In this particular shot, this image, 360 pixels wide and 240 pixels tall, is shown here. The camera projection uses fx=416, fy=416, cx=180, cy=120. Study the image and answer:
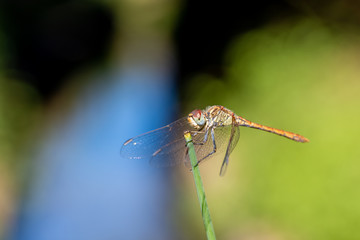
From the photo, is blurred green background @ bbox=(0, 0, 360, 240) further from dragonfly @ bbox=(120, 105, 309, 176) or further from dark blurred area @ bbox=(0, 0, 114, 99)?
dragonfly @ bbox=(120, 105, 309, 176)

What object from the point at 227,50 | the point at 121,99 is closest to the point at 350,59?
the point at 227,50

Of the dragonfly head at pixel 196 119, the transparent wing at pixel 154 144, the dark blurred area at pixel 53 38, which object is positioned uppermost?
the dark blurred area at pixel 53 38

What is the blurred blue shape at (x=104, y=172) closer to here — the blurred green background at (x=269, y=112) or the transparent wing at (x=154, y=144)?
the blurred green background at (x=269, y=112)

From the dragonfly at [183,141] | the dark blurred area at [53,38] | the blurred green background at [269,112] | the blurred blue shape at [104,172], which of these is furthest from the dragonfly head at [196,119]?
the dark blurred area at [53,38]

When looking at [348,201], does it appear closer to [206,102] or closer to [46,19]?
A: [206,102]

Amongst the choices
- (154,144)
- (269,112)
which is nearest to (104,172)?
(269,112)
